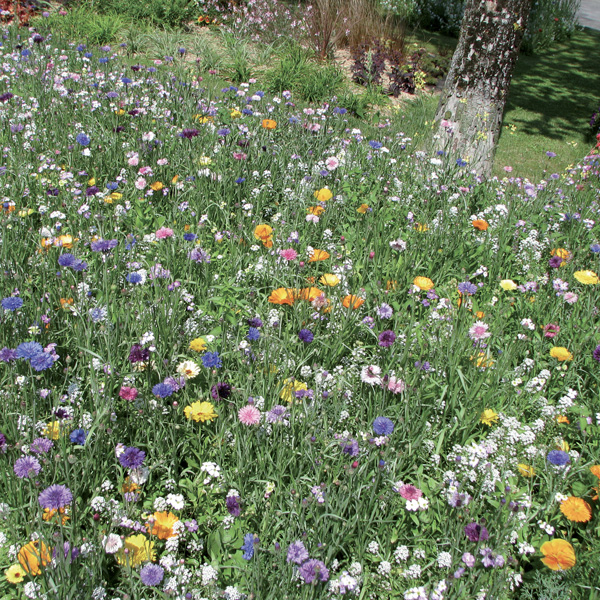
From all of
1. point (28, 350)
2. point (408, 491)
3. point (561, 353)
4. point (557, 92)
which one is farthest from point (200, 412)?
point (557, 92)

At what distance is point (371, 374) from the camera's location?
7.20 feet

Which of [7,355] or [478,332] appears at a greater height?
[478,332]

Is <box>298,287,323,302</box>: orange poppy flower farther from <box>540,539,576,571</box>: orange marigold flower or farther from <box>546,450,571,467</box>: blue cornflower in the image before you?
<box>540,539,576,571</box>: orange marigold flower

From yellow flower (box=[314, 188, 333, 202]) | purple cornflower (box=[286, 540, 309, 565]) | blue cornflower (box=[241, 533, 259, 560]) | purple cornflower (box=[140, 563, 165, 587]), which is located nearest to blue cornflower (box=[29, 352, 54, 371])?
purple cornflower (box=[140, 563, 165, 587])

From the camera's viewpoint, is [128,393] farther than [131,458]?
Yes

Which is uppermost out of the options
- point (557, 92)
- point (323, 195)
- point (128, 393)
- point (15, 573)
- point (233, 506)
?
point (557, 92)

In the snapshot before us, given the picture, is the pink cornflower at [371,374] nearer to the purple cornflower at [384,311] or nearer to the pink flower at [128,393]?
the purple cornflower at [384,311]

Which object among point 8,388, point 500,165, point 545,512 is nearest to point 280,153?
point 8,388

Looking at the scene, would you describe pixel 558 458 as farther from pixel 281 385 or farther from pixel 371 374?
pixel 281 385

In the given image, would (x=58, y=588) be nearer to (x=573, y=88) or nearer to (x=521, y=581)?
(x=521, y=581)

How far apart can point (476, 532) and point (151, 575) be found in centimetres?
97

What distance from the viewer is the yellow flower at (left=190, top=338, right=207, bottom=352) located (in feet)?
7.48

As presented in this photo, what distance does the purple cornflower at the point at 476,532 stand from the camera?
5.11 ft

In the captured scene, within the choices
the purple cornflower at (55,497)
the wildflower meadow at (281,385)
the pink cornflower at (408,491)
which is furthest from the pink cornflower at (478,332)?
the purple cornflower at (55,497)
